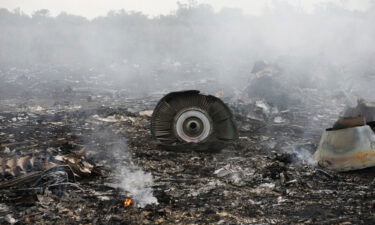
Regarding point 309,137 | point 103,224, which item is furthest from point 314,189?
point 309,137

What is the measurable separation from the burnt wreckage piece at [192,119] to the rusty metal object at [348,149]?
159 cm

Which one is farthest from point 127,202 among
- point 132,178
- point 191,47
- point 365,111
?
point 191,47

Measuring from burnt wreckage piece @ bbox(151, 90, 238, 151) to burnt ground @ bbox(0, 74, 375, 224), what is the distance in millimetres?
188

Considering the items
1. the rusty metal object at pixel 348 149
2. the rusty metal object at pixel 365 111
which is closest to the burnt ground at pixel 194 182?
the rusty metal object at pixel 348 149

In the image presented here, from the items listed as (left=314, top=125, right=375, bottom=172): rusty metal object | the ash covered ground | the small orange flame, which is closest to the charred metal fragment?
(left=314, top=125, right=375, bottom=172): rusty metal object

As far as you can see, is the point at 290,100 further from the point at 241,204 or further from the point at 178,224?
the point at 178,224

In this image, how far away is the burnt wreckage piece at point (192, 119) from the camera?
244 inches

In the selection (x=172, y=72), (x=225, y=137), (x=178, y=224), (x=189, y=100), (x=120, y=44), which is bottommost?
(x=178, y=224)

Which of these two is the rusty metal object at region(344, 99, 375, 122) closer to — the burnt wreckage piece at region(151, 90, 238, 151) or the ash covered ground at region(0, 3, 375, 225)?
the ash covered ground at region(0, 3, 375, 225)

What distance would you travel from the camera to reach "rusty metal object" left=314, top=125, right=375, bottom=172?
489cm

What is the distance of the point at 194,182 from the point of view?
4832 millimetres

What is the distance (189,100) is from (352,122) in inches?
99.2

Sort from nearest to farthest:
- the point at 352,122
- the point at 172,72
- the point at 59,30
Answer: the point at 352,122 → the point at 172,72 → the point at 59,30

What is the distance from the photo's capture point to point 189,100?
623 cm
